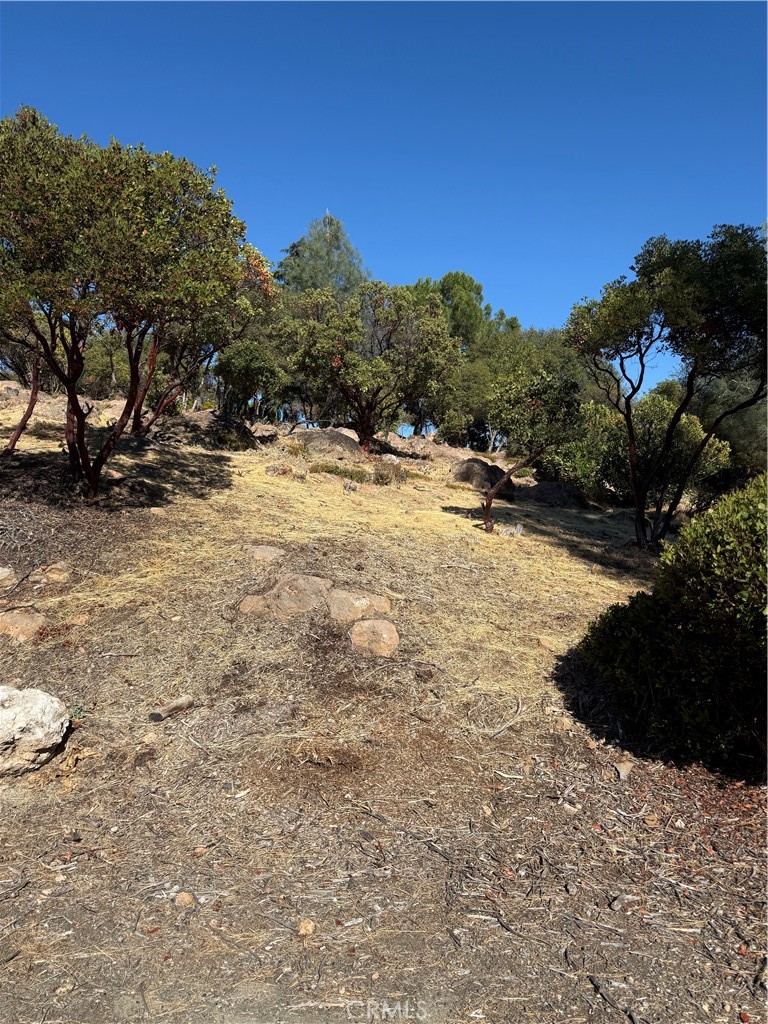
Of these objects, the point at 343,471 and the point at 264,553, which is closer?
the point at 264,553

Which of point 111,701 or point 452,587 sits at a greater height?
point 452,587

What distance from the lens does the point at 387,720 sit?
6.09m

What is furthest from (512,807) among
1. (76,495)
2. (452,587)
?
(76,495)

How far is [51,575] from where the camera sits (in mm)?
8883

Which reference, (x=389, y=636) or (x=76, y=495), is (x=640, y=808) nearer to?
(x=389, y=636)

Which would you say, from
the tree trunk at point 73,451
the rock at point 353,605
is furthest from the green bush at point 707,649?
the tree trunk at point 73,451

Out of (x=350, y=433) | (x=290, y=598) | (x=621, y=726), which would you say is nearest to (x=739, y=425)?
(x=350, y=433)

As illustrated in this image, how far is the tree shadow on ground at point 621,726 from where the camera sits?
544 centimetres

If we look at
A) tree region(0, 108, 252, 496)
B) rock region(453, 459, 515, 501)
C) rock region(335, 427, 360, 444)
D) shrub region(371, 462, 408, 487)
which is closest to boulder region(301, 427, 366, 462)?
rock region(335, 427, 360, 444)

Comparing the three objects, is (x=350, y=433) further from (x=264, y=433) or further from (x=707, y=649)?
(x=707, y=649)

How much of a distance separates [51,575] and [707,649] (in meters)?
8.89

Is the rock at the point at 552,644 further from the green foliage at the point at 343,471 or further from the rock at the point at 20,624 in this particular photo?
the green foliage at the point at 343,471

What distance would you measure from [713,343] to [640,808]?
38.2ft

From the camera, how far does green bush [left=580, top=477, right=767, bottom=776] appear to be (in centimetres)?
486
